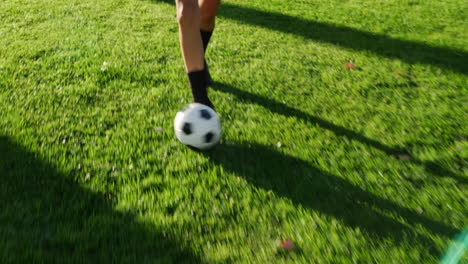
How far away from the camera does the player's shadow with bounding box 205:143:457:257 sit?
1830mm

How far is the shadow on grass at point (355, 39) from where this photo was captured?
438 centimetres

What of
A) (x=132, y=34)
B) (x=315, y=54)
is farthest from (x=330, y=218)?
(x=132, y=34)

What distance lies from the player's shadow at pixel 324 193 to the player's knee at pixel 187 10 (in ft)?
3.23

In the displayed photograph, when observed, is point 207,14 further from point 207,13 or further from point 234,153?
point 234,153

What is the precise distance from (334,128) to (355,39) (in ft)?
9.71

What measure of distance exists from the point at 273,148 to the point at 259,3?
5.63m

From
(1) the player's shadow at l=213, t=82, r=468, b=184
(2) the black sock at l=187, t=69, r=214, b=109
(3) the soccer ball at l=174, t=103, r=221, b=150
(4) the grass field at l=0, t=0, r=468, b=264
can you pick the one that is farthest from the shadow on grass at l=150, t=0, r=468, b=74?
(3) the soccer ball at l=174, t=103, r=221, b=150

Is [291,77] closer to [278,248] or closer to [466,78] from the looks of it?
[466,78]

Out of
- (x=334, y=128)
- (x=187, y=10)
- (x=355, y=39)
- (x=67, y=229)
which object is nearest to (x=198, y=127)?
(x=187, y=10)

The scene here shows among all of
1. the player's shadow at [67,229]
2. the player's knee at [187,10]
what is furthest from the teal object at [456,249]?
the player's knee at [187,10]

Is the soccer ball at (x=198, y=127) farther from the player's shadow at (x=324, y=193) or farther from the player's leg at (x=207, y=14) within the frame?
the player's leg at (x=207, y=14)

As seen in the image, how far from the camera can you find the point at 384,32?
5.48m

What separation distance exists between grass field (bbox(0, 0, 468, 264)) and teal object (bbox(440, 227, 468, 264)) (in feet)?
0.11

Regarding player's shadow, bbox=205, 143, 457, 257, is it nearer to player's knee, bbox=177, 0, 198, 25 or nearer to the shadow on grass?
player's knee, bbox=177, 0, 198, 25
